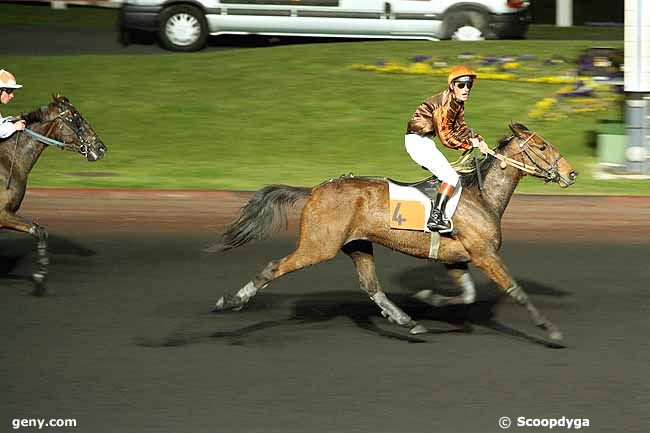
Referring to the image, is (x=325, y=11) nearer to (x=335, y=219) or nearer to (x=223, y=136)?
(x=223, y=136)

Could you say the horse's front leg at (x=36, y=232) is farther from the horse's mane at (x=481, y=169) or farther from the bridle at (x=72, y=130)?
the horse's mane at (x=481, y=169)

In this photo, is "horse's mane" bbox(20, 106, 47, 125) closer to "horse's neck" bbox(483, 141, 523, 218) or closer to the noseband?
the noseband

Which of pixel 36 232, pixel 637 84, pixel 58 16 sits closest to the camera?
pixel 36 232

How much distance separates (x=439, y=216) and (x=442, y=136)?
63 centimetres

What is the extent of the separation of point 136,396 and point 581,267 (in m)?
5.75

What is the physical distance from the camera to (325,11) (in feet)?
77.3

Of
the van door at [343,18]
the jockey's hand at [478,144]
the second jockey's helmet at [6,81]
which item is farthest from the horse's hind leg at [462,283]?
the van door at [343,18]

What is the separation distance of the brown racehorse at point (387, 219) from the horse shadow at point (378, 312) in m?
0.28

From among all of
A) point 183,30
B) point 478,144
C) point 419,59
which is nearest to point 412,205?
point 478,144

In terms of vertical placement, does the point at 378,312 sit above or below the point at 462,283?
below

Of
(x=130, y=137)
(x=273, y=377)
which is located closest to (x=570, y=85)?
(x=130, y=137)

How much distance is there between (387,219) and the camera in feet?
31.9

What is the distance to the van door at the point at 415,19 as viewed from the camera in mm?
23094

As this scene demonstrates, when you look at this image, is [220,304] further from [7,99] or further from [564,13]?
[564,13]
